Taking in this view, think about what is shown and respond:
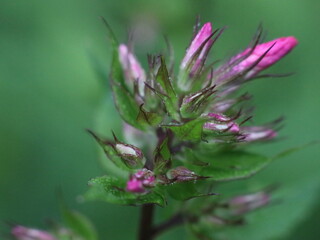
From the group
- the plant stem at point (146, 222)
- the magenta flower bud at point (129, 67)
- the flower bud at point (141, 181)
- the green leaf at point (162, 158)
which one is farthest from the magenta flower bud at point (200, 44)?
the plant stem at point (146, 222)

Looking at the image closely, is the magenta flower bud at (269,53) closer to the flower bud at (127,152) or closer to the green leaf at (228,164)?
the green leaf at (228,164)

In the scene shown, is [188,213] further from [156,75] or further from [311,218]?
[311,218]

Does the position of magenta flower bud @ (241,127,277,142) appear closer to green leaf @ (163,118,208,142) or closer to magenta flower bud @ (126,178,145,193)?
green leaf @ (163,118,208,142)

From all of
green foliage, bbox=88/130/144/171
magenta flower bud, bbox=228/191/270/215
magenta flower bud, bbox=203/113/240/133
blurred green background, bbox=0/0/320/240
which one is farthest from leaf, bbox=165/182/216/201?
blurred green background, bbox=0/0/320/240

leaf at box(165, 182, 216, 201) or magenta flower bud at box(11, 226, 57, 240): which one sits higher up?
leaf at box(165, 182, 216, 201)

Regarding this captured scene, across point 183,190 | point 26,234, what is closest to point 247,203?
point 183,190

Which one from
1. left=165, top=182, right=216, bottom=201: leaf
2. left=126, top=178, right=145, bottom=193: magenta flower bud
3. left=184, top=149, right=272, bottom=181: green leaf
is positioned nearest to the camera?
left=126, top=178, right=145, bottom=193: magenta flower bud
